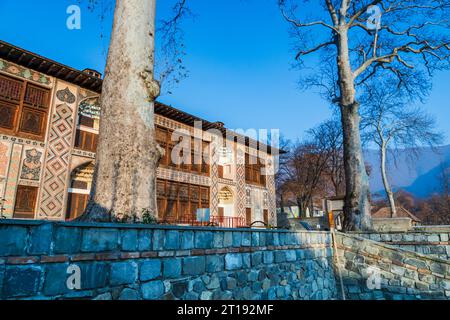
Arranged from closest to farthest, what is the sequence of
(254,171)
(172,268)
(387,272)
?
(172,268)
(387,272)
(254,171)

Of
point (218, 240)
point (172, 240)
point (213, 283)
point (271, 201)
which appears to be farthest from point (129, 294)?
point (271, 201)

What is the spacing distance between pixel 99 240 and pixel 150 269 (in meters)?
0.64

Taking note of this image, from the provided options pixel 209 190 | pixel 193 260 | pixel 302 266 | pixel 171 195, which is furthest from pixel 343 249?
pixel 209 190

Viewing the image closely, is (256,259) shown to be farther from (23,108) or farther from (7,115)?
(23,108)

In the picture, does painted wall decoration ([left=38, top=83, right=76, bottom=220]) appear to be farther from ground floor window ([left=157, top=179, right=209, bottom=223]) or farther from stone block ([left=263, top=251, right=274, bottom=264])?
stone block ([left=263, top=251, right=274, bottom=264])

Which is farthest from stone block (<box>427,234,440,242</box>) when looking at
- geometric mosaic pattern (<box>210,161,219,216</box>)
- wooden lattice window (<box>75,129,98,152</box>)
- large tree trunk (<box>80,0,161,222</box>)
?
wooden lattice window (<box>75,129,98,152</box>)

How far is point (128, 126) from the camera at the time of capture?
12.3 ft

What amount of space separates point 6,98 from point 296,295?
1014 centimetres

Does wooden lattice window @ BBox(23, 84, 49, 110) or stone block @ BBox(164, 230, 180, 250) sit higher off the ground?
wooden lattice window @ BBox(23, 84, 49, 110)

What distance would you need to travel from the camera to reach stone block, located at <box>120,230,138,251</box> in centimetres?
263

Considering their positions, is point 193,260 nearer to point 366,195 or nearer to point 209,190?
point 366,195

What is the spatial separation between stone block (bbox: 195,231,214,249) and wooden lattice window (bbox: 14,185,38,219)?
8029 mm

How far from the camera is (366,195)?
28.3 feet
